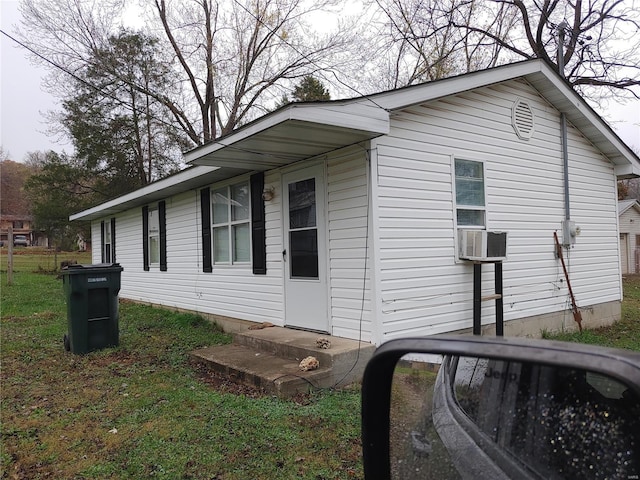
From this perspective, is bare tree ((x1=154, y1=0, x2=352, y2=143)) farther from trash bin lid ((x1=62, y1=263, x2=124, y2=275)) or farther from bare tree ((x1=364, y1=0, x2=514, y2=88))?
trash bin lid ((x1=62, y1=263, x2=124, y2=275))

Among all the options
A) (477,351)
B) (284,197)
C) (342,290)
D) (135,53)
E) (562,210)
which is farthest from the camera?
(135,53)

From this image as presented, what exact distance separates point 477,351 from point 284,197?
18.0 feet

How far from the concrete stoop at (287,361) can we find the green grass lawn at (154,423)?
158mm

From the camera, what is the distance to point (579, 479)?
2.89ft

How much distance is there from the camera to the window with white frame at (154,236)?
10570mm

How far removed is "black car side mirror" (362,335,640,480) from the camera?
85 cm

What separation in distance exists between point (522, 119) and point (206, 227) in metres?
5.67

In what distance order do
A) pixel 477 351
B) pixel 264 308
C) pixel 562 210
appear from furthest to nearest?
pixel 562 210, pixel 264 308, pixel 477 351

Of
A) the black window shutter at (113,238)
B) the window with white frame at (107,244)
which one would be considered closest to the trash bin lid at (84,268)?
the black window shutter at (113,238)

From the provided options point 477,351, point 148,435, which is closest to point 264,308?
point 148,435

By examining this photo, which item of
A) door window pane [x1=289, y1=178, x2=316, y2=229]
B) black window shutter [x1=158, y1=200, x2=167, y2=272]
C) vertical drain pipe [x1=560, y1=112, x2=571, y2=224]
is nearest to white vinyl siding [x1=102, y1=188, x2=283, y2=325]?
black window shutter [x1=158, y1=200, x2=167, y2=272]

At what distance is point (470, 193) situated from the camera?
247 inches

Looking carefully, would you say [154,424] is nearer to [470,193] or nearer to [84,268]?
[84,268]

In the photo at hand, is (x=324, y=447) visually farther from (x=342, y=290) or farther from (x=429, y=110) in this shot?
(x=429, y=110)
